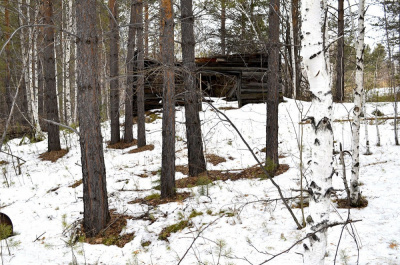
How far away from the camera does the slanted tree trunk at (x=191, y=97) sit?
6734 millimetres

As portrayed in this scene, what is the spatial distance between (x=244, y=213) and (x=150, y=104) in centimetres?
1121

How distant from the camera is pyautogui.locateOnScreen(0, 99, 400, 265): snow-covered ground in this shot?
154 inches

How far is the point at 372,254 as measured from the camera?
3447 mm

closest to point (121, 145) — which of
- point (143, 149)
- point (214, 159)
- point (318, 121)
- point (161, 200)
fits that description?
point (143, 149)

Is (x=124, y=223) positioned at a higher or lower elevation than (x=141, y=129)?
lower

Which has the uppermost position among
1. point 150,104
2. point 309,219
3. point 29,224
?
point 150,104

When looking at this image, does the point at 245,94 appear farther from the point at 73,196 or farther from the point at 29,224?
the point at 29,224

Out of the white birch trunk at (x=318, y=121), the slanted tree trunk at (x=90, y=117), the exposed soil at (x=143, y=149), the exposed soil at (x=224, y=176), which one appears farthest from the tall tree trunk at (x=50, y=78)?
the white birch trunk at (x=318, y=121)

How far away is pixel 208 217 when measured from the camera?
521 cm

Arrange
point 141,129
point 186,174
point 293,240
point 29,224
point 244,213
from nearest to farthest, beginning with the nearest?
point 293,240 < point 244,213 < point 29,224 < point 186,174 < point 141,129

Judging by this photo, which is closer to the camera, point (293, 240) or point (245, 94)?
point (293, 240)

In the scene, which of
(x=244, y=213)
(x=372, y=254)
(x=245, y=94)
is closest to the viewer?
(x=372, y=254)

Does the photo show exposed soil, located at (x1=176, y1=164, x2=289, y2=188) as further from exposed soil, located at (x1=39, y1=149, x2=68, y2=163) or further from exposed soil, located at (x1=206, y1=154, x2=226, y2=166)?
exposed soil, located at (x1=39, y1=149, x2=68, y2=163)

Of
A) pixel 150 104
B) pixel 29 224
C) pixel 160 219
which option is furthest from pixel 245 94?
pixel 29 224
